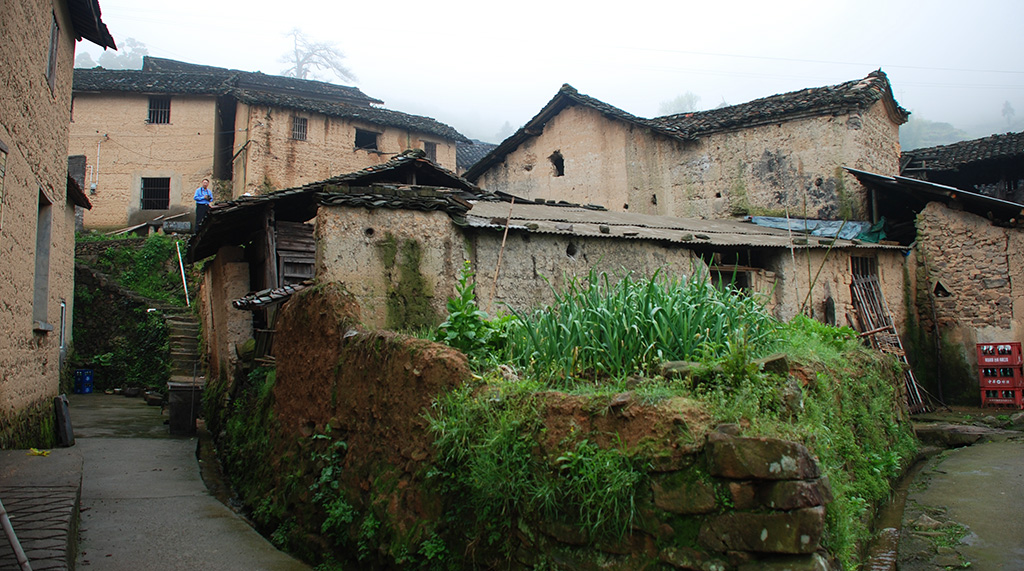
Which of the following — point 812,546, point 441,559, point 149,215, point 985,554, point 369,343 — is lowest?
point 985,554

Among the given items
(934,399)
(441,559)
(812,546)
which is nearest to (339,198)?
(441,559)

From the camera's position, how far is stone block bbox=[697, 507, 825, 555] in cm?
290

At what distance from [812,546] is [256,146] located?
21254 millimetres

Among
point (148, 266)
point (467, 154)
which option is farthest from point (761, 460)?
point (467, 154)

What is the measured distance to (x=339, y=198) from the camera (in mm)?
7340

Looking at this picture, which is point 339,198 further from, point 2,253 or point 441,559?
point 441,559

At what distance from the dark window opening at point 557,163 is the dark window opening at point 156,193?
42.8 ft

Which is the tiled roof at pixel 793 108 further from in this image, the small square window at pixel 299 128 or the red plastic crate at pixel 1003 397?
the small square window at pixel 299 128

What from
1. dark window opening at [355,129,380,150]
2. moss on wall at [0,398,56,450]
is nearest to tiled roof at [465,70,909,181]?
dark window opening at [355,129,380,150]

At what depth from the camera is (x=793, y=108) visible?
1555 cm

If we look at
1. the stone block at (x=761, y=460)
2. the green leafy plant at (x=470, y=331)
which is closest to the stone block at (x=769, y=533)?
the stone block at (x=761, y=460)

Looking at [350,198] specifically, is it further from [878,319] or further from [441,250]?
[878,319]

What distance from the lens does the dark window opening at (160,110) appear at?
2195 centimetres

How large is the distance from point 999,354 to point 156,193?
23.5m
